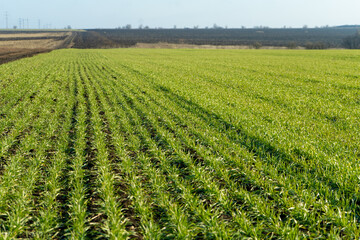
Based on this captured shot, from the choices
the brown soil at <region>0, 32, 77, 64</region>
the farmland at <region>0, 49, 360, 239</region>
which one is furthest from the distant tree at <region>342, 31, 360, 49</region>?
the farmland at <region>0, 49, 360, 239</region>

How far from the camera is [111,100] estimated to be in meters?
15.6

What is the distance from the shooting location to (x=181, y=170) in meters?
7.07

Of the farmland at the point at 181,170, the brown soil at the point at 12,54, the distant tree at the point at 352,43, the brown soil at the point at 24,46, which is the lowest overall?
the farmland at the point at 181,170

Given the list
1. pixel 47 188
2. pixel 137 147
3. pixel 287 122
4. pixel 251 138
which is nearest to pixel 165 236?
pixel 47 188

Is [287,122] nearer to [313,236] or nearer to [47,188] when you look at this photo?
[313,236]

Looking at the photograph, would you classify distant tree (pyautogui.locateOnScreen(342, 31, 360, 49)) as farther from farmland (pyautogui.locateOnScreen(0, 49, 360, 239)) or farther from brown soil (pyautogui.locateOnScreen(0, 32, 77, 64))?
farmland (pyautogui.locateOnScreen(0, 49, 360, 239))

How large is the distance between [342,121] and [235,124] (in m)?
4.25

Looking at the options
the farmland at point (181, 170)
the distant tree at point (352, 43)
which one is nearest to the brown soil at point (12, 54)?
the farmland at point (181, 170)

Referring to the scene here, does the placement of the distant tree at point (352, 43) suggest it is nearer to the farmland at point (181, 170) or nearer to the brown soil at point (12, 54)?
the brown soil at point (12, 54)

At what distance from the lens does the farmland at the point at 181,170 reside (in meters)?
4.88

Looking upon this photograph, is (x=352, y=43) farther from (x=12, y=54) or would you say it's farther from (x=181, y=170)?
(x=181, y=170)

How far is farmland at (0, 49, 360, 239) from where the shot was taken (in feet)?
16.0

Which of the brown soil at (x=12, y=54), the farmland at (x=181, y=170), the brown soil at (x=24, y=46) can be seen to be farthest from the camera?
the brown soil at (x=24, y=46)

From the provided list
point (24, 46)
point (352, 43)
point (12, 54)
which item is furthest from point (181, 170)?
point (352, 43)
